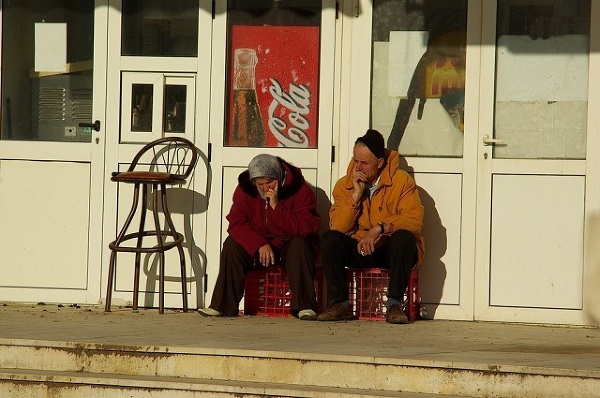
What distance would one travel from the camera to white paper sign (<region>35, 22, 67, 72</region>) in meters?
8.23

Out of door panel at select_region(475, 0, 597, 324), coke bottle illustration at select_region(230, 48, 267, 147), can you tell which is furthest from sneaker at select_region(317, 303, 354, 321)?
coke bottle illustration at select_region(230, 48, 267, 147)

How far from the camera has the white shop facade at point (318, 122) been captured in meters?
7.68

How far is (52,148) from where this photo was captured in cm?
819

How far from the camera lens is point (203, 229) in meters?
8.08

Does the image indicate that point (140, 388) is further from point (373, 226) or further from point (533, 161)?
point (533, 161)

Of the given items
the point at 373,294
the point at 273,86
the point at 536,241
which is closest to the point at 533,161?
the point at 536,241

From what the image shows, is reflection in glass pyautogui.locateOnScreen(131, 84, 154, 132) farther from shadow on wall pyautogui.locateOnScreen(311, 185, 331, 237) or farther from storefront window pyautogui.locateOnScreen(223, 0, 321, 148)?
shadow on wall pyautogui.locateOnScreen(311, 185, 331, 237)

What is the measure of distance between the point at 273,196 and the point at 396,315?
108 centimetres

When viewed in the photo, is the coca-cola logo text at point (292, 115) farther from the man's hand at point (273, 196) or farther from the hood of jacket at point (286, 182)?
the man's hand at point (273, 196)

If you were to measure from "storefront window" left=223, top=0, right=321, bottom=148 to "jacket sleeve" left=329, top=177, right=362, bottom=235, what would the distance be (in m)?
0.46

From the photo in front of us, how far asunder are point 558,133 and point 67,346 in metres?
3.42

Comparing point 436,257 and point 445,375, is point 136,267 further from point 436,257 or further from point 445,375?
point 445,375

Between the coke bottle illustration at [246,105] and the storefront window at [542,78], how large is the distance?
1.56 metres

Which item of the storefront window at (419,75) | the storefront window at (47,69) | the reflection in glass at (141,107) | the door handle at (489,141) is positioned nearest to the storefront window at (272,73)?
the storefront window at (419,75)
